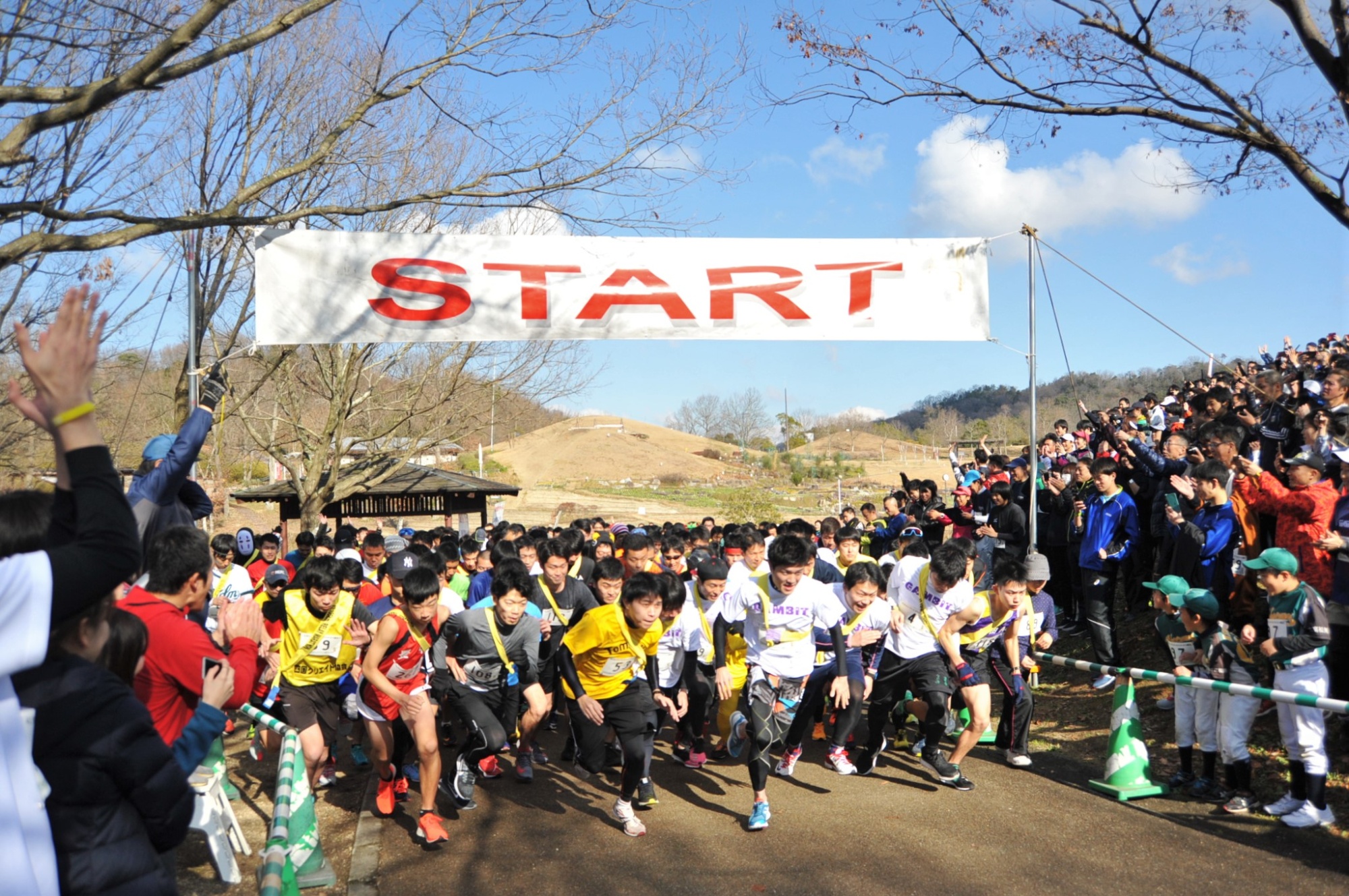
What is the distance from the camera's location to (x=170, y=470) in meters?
5.30

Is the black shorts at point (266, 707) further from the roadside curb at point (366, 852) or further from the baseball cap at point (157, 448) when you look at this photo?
the baseball cap at point (157, 448)

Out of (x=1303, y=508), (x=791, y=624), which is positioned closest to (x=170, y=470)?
(x=791, y=624)

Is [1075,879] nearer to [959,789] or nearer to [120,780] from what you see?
[959,789]

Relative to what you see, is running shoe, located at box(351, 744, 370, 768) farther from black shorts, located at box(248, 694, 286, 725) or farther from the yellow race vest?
the yellow race vest

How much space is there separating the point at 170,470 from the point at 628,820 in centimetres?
352

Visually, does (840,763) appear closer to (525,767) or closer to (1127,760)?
(1127,760)

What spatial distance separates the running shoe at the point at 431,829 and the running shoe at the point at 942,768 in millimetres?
3536

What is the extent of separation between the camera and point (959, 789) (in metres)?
7.11

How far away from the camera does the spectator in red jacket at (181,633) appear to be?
151 inches

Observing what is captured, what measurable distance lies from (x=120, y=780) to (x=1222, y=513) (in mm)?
7718

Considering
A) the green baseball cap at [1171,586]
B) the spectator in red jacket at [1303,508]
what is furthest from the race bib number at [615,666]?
the spectator in red jacket at [1303,508]

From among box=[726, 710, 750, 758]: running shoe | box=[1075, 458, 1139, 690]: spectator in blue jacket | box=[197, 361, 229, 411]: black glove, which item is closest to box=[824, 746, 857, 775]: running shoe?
box=[726, 710, 750, 758]: running shoe

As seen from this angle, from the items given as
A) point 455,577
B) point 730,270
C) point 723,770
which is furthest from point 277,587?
point 730,270

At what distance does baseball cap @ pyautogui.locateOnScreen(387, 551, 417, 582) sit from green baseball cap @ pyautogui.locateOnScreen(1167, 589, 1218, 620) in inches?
214
